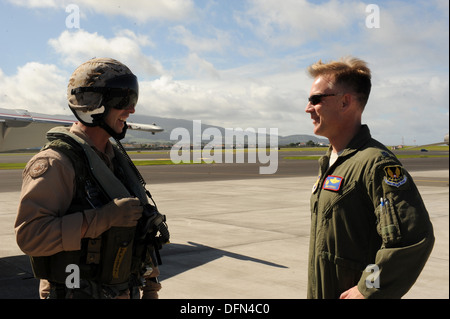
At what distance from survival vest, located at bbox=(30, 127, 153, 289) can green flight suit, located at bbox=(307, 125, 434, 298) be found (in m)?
1.05

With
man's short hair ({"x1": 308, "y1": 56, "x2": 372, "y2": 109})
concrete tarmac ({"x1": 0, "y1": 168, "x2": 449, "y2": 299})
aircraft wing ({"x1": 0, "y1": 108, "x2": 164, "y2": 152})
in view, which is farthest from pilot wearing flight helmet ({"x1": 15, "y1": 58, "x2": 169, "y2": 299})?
aircraft wing ({"x1": 0, "y1": 108, "x2": 164, "y2": 152})

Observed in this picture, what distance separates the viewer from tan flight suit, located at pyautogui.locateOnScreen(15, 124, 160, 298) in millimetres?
2186

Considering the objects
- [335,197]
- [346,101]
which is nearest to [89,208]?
[335,197]

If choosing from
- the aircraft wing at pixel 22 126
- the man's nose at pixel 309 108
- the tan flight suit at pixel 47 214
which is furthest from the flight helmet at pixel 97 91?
the aircraft wing at pixel 22 126

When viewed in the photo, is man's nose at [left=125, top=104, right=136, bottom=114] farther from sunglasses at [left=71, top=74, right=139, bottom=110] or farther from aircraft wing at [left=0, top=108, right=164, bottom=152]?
aircraft wing at [left=0, top=108, right=164, bottom=152]

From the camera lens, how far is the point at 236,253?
7836mm

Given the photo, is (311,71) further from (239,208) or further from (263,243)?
(239,208)

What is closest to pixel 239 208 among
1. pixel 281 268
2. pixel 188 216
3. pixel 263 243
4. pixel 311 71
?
pixel 188 216

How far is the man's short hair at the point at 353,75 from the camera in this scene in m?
2.53

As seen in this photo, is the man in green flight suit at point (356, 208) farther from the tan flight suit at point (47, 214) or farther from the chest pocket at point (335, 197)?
the tan flight suit at point (47, 214)

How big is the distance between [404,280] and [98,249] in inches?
58.9

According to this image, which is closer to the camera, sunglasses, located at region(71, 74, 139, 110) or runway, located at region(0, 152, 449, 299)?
sunglasses, located at region(71, 74, 139, 110)

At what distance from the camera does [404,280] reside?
2100mm

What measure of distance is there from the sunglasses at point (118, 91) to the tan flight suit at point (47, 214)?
1.55ft
